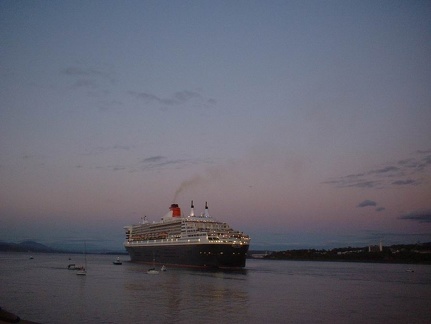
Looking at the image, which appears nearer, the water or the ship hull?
the water

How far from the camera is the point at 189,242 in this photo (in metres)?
80.8

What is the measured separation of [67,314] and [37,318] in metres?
2.34

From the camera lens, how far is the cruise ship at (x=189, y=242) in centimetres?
7519

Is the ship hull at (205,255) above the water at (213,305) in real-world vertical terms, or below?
above

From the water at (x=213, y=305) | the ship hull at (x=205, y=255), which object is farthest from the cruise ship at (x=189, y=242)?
the water at (x=213, y=305)

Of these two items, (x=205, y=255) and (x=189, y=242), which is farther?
(x=189, y=242)

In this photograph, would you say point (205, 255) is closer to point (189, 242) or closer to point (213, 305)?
point (189, 242)

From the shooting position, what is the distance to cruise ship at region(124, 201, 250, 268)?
7519 cm

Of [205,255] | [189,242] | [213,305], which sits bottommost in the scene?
[213,305]

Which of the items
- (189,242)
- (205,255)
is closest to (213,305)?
(205,255)

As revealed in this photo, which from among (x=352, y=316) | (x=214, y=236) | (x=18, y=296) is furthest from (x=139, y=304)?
(x=214, y=236)

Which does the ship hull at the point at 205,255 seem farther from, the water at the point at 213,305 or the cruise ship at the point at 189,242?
the water at the point at 213,305

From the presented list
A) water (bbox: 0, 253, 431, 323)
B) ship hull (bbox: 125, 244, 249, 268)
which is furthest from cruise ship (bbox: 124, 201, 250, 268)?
water (bbox: 0, 253, 431, 323)

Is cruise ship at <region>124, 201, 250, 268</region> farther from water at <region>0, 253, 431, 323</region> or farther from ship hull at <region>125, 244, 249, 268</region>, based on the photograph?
water at <region>0, 253, 431, 323</region>
